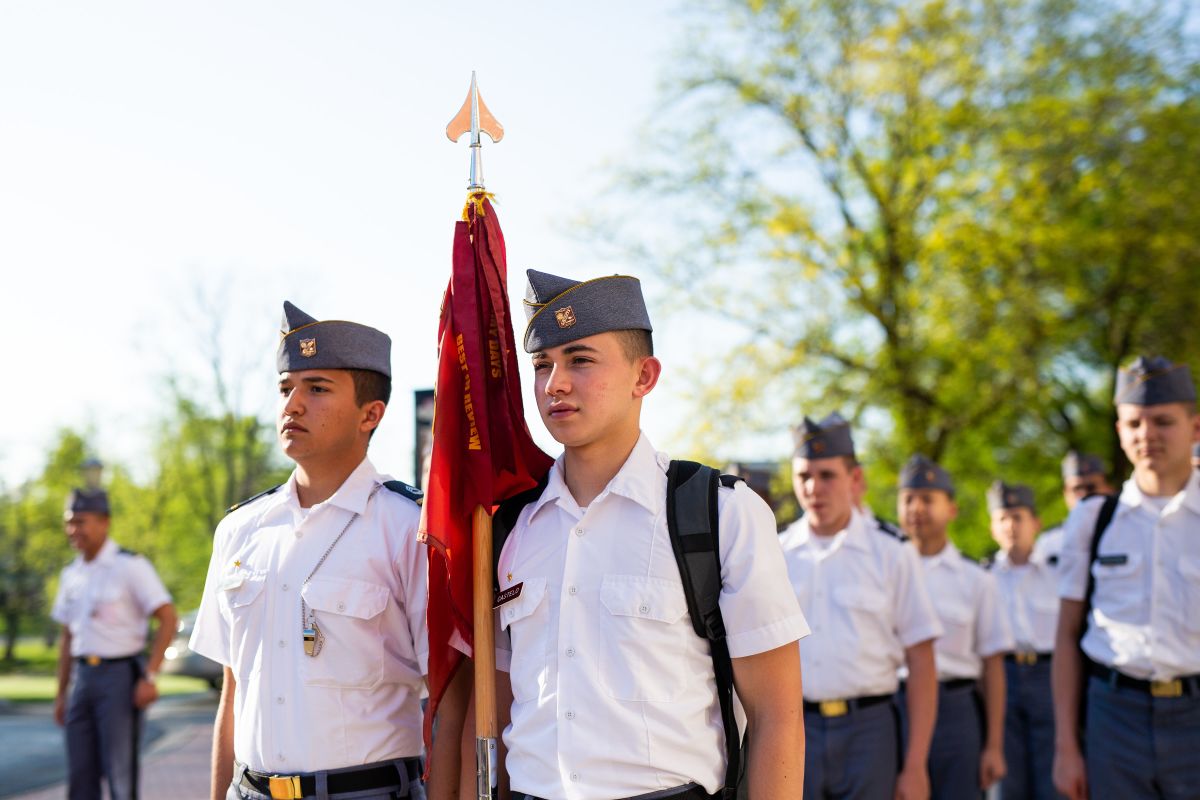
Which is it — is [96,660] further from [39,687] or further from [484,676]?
[39,687]

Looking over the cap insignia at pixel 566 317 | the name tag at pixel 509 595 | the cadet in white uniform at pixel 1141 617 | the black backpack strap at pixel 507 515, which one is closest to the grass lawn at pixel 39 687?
the cadet in white uniform at pixel 1141 617

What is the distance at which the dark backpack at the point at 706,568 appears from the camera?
3105 millimetres

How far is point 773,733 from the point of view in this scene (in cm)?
304

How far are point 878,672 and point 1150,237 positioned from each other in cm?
1665

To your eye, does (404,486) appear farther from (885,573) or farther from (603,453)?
(885,573)

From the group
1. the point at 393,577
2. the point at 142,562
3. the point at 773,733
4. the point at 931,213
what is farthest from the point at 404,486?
the point at 931,213

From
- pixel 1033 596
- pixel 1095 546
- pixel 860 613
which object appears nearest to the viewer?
pixel 1095 546

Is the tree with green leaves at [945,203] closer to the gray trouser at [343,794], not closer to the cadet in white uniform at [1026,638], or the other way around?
the cadet in white uniform at [1026,638]

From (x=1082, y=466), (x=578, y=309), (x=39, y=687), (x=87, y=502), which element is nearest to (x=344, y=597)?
(x=578, y=309)

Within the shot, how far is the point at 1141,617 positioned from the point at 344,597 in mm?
3497

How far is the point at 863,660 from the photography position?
6.18 metres

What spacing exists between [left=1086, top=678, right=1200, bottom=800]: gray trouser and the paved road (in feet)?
29.7

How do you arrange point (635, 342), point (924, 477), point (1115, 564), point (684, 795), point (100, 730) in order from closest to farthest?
point (684, 795) < point (635, 342) < point (1115, 564) < point (924, 477) < point (100, 730)

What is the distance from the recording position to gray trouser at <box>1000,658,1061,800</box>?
948 centimetres
